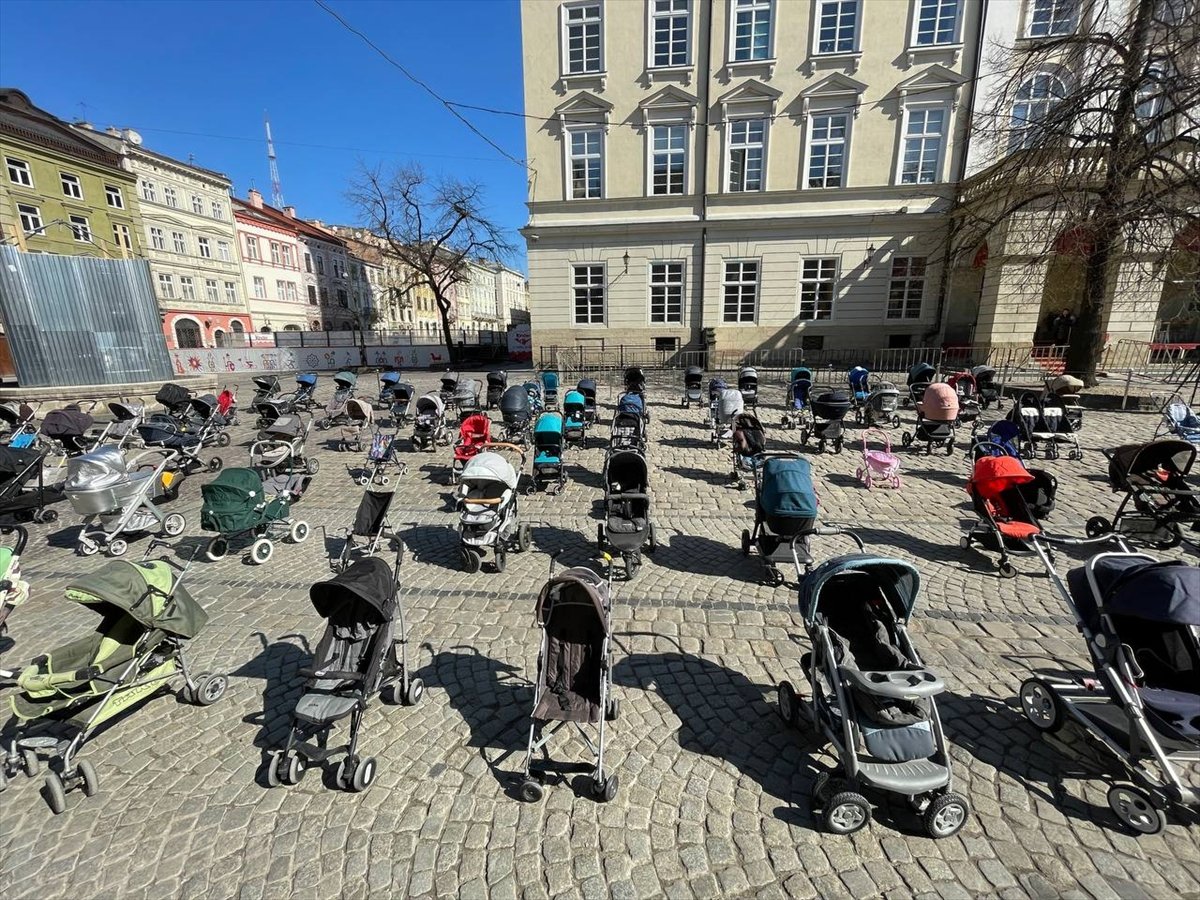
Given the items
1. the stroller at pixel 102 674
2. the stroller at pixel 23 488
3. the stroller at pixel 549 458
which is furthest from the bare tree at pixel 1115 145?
the stroller at pixel 23 488

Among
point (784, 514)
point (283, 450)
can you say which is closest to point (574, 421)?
point (283, 450)

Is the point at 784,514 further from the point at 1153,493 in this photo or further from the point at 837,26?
the point at 837,26

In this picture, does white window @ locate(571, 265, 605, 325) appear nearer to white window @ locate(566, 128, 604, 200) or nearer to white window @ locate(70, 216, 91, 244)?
white window @ locate(566, 128, 604, 200)

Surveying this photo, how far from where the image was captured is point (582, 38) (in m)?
24.2

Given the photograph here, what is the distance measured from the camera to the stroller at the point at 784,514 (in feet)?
19.6

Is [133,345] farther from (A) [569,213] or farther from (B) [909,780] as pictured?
(B) [909,780]

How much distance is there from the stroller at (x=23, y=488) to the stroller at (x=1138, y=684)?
13378 millimetres

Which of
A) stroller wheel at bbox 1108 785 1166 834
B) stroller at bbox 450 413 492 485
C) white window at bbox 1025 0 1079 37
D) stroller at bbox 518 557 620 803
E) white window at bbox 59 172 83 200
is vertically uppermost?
white window at bbox 1025 0 1079 37

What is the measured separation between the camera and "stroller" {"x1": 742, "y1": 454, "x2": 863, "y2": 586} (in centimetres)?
597

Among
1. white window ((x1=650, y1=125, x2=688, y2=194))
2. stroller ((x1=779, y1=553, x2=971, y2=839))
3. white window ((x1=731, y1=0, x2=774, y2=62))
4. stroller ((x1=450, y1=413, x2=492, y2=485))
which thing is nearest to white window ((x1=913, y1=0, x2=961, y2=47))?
white window ((x1=731, y1=0, x2=774, y2=62))

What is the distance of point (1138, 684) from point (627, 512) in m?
4.95

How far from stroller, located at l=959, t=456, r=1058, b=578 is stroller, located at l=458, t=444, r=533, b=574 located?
5.99 meters

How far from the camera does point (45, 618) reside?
227 inches

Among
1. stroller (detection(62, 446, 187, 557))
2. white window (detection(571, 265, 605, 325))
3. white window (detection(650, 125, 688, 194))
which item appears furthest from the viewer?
white window (detection(571, 265, 605, 325))
